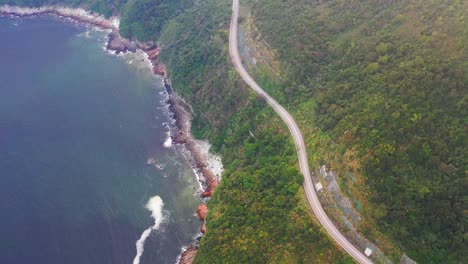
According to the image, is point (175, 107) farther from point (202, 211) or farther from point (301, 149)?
point (301, 149)

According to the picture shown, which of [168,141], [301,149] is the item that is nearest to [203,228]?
[301,149]

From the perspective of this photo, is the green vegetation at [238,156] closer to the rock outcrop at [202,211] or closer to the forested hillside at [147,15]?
the rock outcrop at [202,211]

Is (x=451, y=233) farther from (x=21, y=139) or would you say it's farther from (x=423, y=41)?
(x=21, y=139)

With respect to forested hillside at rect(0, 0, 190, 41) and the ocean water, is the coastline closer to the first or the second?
the ocean water

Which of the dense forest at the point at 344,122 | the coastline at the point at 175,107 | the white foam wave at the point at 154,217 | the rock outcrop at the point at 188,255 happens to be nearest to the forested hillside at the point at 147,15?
the coastline at the point at 175,107

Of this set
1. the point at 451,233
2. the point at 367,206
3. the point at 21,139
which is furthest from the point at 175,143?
the point at 451,233
